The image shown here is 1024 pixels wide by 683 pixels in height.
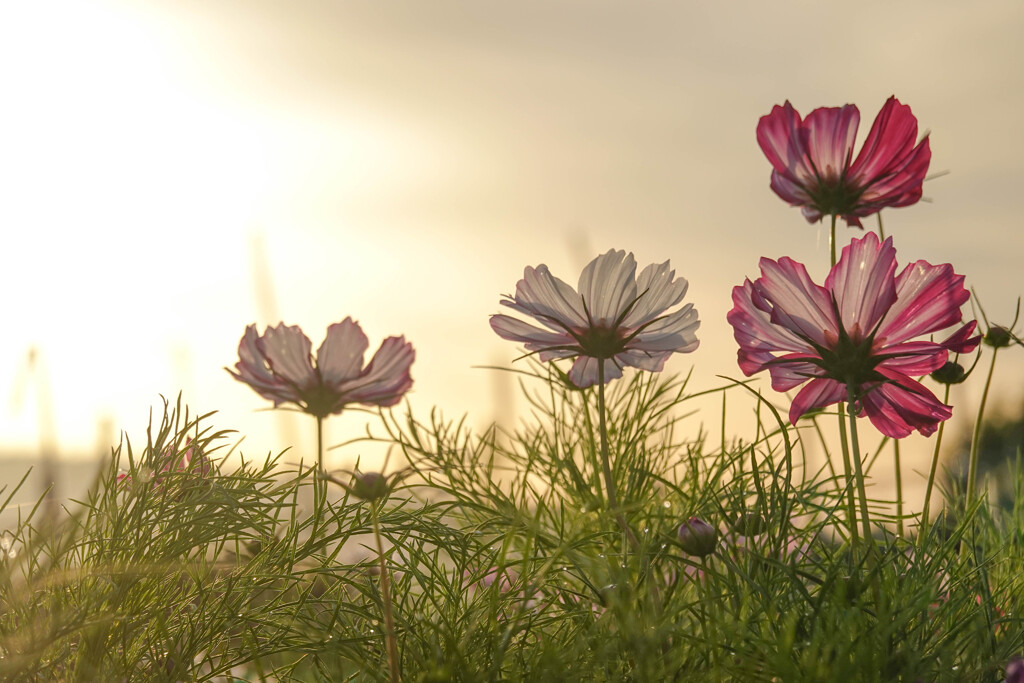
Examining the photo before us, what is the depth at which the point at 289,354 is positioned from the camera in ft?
2.48

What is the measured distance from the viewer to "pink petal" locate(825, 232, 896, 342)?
0.53 m

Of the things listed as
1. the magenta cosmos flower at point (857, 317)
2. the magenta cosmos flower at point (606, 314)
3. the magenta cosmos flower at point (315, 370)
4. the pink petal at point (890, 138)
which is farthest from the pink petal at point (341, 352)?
the pink petal at point (890, 138)

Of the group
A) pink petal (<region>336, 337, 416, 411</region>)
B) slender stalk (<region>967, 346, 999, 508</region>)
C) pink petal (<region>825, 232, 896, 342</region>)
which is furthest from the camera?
pink petal (<region>336, 337, 416, 411</region>)

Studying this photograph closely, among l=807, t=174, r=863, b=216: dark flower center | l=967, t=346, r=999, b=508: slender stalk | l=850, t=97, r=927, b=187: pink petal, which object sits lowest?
l=967, t=346, r=999, b=508: slender stalk

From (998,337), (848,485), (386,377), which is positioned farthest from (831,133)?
(386,377)

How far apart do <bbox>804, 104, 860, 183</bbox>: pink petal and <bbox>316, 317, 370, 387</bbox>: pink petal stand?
15.1 inches

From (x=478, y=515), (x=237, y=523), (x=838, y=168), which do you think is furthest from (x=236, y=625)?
(x=838, y=168)

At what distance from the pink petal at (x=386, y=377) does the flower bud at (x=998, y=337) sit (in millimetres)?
446

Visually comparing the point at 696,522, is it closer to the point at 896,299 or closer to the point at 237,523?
the point at 896,299

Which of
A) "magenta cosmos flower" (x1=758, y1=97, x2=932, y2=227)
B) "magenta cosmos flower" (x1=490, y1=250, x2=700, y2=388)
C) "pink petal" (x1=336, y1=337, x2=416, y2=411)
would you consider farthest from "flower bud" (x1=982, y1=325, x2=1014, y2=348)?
"pink petal" (x1=336, y1=337, x2=416, y2=411)

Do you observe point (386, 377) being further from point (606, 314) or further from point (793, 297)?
point (793, 297)

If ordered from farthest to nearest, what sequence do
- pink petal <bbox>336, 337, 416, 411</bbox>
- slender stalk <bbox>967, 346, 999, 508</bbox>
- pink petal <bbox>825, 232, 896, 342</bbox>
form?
pink petal <bbox>336, 337, 416, 411</bbox>
slender stalk <bbox>967, 346, 999, 508</bbox>
pink petal <bbox>825, 232, 896, 342</bbox>

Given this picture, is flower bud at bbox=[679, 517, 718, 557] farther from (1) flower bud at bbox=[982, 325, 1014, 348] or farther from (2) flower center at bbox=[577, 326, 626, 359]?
(1) flower bud at bbox=[982, 325, 1014, 348]

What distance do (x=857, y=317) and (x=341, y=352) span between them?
400mm
